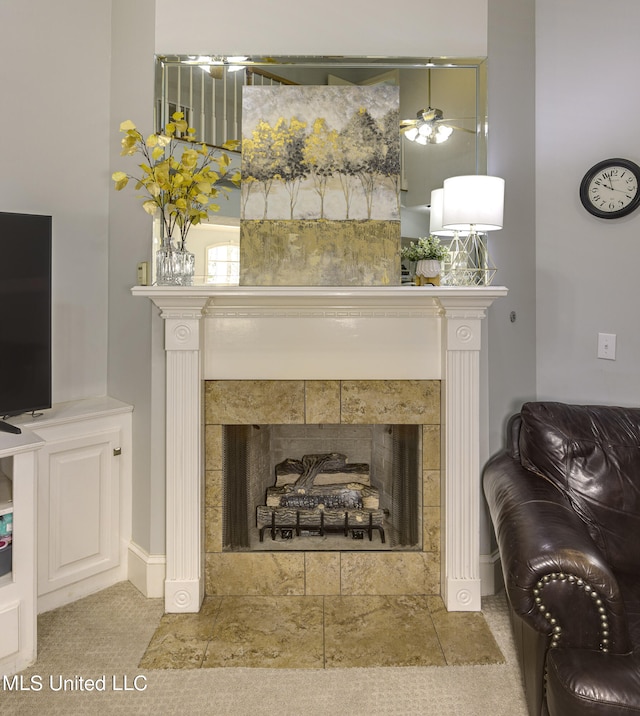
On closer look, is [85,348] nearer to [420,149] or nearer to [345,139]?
[345,139]

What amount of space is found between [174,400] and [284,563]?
911 mm

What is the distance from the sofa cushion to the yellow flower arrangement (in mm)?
1628

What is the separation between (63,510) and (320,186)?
183 cm

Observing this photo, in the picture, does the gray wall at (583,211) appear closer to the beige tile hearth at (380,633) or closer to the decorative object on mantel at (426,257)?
the decorative object on mantel at (426,257)

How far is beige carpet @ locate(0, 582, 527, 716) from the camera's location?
70.4 inches

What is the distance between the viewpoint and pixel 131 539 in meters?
2.61

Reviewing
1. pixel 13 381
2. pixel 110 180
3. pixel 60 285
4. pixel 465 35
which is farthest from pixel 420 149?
pixel 13 381

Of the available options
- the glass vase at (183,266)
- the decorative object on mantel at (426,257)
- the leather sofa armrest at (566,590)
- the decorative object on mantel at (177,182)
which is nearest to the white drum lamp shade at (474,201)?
the decorative object on mantel at (426,257)

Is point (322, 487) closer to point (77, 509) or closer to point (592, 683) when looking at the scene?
point (77, 509)

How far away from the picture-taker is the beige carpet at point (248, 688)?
5.87 feet

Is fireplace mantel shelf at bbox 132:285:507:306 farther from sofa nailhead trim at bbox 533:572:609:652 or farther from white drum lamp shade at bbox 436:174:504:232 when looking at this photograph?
sofa nailhead trim at bbox 533:572:609:652

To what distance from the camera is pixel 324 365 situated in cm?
243

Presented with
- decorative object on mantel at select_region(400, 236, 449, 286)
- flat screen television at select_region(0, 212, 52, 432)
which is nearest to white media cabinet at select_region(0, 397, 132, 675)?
flat screen television at select_region(0, 212, 52, 432)

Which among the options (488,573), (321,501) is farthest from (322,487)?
(488,573)
